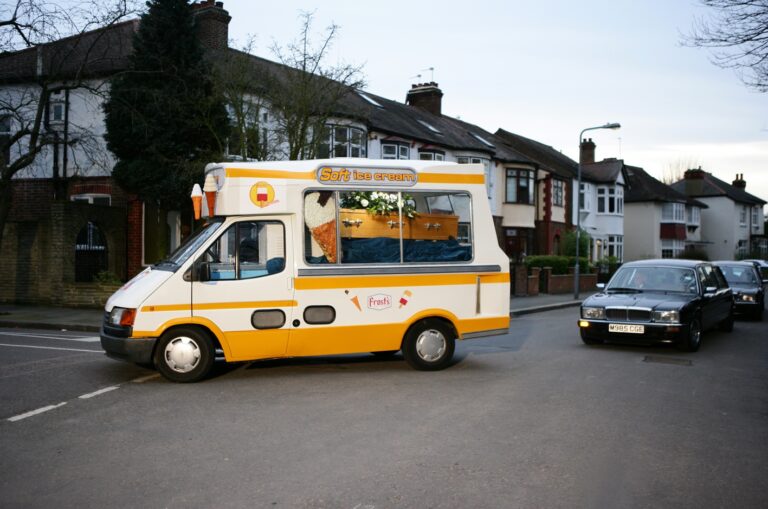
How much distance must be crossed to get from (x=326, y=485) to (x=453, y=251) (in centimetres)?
535

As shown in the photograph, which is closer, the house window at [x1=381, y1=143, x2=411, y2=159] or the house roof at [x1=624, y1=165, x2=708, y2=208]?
the house window at [x1=381, y1=143, x2=411, y2=159]

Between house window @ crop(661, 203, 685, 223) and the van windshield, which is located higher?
house window @ crop(661, 203, 685, 223)

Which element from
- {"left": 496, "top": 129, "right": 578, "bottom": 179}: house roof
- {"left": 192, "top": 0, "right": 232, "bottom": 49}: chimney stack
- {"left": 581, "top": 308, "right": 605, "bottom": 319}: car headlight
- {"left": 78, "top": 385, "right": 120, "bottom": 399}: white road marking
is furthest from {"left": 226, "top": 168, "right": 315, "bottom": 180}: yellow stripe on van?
{"left": 496, "top": 129, "right": 578, "bottom": 179}: house roof

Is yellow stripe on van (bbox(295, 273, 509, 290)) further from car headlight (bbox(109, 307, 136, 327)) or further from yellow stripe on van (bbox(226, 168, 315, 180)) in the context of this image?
car headlight (bbox(109, 307, 136, 327))

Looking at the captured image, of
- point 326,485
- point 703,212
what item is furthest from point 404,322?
point 703,212

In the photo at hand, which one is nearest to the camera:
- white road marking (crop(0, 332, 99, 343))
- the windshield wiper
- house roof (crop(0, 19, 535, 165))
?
the windshield wiper

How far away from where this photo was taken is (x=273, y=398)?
7699 mm

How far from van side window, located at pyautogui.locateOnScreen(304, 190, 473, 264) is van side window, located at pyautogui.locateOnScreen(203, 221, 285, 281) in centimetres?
39

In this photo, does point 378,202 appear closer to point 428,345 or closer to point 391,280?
point 391,280

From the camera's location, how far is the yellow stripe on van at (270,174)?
8.73 meters

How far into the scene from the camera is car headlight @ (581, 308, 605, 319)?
1198cm

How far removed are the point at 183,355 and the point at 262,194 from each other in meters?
2.26

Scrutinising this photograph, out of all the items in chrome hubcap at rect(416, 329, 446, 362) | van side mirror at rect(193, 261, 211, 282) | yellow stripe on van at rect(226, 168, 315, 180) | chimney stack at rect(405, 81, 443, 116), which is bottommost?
chrome hubcap at rect(416, 329, 446, 362)

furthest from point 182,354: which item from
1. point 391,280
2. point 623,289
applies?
point 623,289
